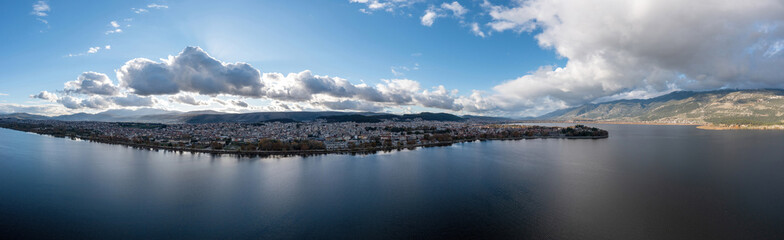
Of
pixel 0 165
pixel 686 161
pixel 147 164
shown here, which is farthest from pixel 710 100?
pixel 0 165

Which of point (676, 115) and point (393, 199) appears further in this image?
point (676, 115)

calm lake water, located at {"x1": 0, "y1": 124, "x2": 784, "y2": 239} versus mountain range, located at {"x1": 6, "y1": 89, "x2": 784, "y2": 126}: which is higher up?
mountain range, located at {"x1": 6, "y1": 89, "x2": 784, "y2": 126}

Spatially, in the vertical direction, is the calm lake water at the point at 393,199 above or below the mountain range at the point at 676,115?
below

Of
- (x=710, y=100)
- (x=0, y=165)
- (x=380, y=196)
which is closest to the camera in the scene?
(x=380, y=196)

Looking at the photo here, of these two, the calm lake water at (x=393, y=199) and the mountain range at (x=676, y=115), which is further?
the mountain range at (x=676, y=115)

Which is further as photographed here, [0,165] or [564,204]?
[0,165]

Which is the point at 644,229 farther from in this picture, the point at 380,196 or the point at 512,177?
the point at 380,196

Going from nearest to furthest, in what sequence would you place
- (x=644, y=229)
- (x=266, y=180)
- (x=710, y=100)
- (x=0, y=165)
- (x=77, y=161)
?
(x=644, y=229), (x=266, y=180), (x=0, y=165), (x=77, y=161), (x=710, y=100)

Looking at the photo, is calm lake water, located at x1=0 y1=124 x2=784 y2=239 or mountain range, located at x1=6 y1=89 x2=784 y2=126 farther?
mountain range, located at x1=6 y1=89 x2=784 y2=126
